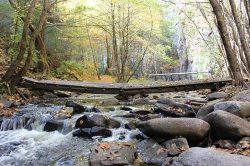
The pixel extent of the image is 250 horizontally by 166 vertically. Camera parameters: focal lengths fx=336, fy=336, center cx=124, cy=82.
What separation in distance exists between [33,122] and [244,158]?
5786mm

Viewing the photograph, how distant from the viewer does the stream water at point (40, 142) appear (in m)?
6.00

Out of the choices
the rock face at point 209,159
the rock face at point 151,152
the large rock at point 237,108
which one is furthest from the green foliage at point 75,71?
the rock face at point 209,159

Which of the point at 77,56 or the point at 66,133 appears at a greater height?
the point at 77,56

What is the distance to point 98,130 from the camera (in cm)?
725

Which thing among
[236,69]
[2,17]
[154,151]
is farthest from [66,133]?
[2,17]

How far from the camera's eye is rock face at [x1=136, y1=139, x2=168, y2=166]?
5566 millimetres

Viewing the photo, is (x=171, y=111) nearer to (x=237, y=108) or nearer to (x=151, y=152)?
(x=237, y=108)

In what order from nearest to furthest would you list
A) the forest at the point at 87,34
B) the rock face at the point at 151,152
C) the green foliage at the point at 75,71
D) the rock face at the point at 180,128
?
the rock face at the point at 151,152
the rock face at the point at 180,128
the forest at the point at 87,34
the green foliage at the point at 75,71

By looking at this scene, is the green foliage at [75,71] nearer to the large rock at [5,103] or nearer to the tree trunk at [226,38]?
the large rock at [5,103]

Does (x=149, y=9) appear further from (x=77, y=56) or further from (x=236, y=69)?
(x=236, y=69)

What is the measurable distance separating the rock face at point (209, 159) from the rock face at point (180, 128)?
4.28 ft

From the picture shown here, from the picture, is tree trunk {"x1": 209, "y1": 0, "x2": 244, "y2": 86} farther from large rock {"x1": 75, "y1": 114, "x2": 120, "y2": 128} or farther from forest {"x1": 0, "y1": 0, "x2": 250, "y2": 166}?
large rock {"x1": 75, "y1": 114, "x2": 120, "y2": 128}

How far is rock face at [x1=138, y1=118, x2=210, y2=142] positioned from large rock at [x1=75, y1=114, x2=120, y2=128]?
156 centimetres

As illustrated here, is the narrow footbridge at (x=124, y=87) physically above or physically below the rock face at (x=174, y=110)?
above
